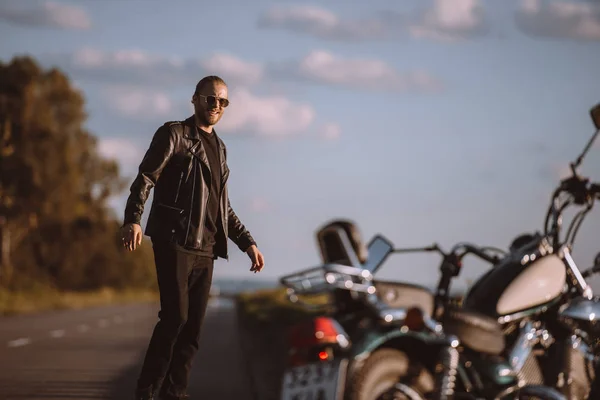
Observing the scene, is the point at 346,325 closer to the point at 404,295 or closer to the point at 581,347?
the point at 404,295

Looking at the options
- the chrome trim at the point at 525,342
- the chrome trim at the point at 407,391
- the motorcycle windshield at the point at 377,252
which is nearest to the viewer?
the chrome trim at the point at 407,391

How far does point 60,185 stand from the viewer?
54969mm

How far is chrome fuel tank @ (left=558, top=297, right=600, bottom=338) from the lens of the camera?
7.18 m

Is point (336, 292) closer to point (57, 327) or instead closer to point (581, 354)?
point (581, 354)

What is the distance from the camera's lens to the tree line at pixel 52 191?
5150cm

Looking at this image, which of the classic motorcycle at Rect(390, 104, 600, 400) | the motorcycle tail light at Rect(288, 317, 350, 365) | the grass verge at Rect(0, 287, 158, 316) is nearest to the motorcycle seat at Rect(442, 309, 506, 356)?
the classic motorcycle at Rect(390, 104, 600, 400)

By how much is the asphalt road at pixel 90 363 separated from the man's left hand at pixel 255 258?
4.59 metres

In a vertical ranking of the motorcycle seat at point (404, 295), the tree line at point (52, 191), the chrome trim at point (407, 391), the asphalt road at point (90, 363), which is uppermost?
the tree line at point (52, 191)


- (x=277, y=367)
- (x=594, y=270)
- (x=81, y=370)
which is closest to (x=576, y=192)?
(x=594, y=270)

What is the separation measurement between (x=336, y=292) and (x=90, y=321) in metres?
25.3

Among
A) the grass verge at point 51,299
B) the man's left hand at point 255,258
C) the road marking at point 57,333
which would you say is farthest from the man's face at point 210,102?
the grass verge at point 51,299

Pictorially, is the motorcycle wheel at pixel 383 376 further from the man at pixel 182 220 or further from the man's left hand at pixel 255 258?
the man's left hand at pixel 255 258

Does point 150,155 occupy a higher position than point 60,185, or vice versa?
point 60,185

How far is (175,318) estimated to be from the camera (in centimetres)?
688
